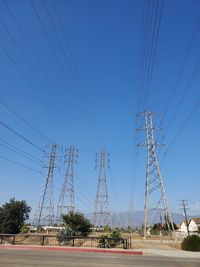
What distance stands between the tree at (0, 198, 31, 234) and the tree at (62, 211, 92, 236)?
20626 mm

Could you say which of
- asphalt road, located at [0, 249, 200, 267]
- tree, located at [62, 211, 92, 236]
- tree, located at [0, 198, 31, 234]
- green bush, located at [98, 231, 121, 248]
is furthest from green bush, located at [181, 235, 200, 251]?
tree, located at [0, 198, 31, 234]

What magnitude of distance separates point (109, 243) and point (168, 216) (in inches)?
612

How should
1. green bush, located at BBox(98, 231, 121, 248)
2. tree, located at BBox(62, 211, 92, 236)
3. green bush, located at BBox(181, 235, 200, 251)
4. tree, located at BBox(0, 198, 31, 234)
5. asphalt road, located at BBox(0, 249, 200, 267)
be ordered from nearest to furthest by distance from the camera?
asphalt road, located at BBox(0, 249, 200, 267)
green bush, located at BBox(181, 235, 200, 251)
green bush, located at BBox(98, 231, 121, 248)
tree, located at BBox(62, 211, 92, 236)
tree, located at BBox(0, 198, 31, 234)

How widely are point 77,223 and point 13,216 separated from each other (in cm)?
2204

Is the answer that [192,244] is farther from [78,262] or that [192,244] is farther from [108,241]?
[78,262]

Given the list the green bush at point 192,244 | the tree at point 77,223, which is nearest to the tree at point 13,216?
the tree at point 77,223

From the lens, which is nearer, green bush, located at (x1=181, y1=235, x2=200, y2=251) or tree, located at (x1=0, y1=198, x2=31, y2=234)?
green bush, located at (x1=181, y1=235, x2=200, y2=251)

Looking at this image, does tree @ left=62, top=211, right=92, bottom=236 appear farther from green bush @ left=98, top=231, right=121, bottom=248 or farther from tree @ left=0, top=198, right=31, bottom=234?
tree @ left=0, top=198, right=31, bottom=234

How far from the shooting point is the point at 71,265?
13.4m

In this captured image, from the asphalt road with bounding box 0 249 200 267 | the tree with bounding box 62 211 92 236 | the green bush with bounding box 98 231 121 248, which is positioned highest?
the tree with bounding box 62 211 92 236

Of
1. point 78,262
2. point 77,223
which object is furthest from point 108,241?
point 78,262

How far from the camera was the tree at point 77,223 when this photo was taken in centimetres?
3591

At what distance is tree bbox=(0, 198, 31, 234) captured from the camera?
5212cm

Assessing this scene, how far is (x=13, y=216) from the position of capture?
52.9 metres
